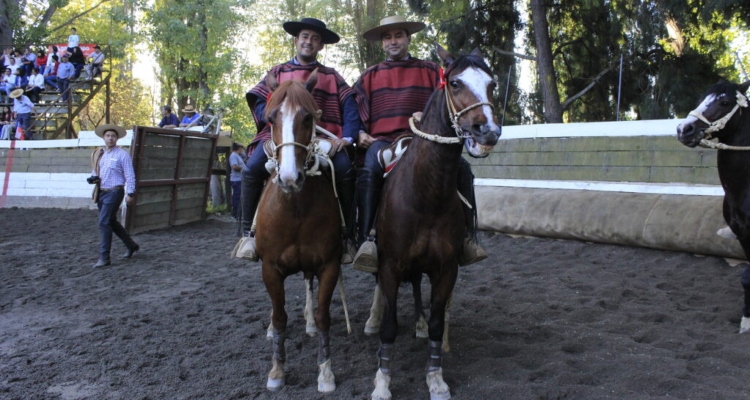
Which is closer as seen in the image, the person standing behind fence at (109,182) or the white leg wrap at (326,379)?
the white leg wrap at (326,379)

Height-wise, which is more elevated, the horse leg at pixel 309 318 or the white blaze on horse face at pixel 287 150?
the white blaze on horse face at pixel 287 150

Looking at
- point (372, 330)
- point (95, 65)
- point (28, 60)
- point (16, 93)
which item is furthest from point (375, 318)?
point (28, 60)

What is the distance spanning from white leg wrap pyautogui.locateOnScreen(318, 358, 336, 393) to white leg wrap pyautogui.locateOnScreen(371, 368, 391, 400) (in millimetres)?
303

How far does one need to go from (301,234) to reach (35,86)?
20260 mm

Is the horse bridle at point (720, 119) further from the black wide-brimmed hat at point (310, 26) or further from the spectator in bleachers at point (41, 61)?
the spectator in bleachers at point (41, 61)

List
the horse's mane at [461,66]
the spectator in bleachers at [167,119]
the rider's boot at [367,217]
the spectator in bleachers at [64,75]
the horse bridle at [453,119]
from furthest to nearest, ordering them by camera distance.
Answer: the spectator in bleachers at [64,75] → the spectator in bleachers at [167,119] → the rider's boot at [367,217] → the horse's mane at [461,66] → the horse bridle at [453,119]

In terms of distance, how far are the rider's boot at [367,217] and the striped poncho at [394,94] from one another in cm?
57

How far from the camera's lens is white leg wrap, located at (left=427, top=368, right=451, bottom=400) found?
3609 mm

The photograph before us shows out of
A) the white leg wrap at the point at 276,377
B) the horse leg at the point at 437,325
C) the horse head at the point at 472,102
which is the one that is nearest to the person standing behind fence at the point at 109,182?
the white leg wrap at the point at 276,377

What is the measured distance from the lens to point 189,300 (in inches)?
251

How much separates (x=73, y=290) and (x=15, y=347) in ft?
7.01

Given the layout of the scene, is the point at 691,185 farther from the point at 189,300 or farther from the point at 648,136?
the point at 189,300

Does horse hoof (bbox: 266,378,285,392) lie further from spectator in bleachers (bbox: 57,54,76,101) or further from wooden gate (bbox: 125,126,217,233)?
spectator in bleachers (bbox: 57,54,76,101)

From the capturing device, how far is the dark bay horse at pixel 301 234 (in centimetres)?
363
